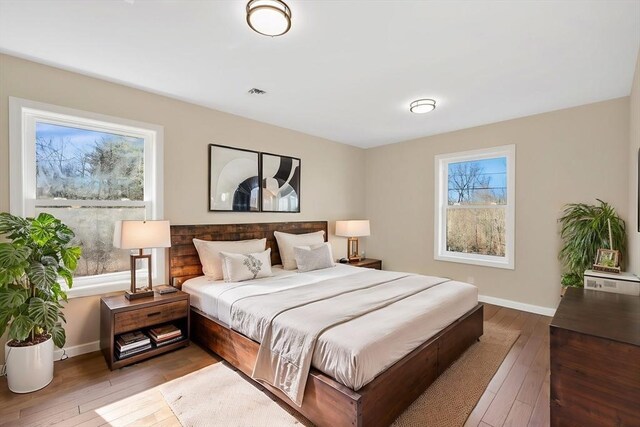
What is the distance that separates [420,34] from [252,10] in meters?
1.17

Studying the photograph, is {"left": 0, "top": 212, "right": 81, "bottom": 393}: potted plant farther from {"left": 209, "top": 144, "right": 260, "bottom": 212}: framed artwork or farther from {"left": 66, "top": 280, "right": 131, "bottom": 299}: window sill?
{"left": 209, "top": 144, "right": 260, "bottom": 212}: framed artwork

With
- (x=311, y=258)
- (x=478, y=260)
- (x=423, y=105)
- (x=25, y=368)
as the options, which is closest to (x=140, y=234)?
(x=25, y=368)

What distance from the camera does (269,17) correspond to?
72.2 inches

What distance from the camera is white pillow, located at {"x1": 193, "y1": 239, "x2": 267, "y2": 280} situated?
10.6 ft

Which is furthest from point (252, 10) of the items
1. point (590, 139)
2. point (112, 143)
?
point (590, 139)

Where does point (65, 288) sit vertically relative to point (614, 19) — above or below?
below

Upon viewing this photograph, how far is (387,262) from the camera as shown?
214 inches

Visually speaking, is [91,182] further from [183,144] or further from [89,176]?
[183,144]

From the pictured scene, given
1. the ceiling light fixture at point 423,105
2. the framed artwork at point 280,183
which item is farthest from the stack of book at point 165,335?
the ceiling light fixture at point 423,105

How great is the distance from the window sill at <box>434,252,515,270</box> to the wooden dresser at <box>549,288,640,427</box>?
2.58 meters

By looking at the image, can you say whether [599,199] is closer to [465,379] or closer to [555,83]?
[555,83]

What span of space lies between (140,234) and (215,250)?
0.80m

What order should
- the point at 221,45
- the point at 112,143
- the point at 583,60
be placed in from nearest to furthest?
1. the point at 221,45
2. the point at 583,60
3. the point at 112,143

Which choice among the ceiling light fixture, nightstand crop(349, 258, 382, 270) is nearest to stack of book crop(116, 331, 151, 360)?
nightstand crop(349, 258, 382, 270)
